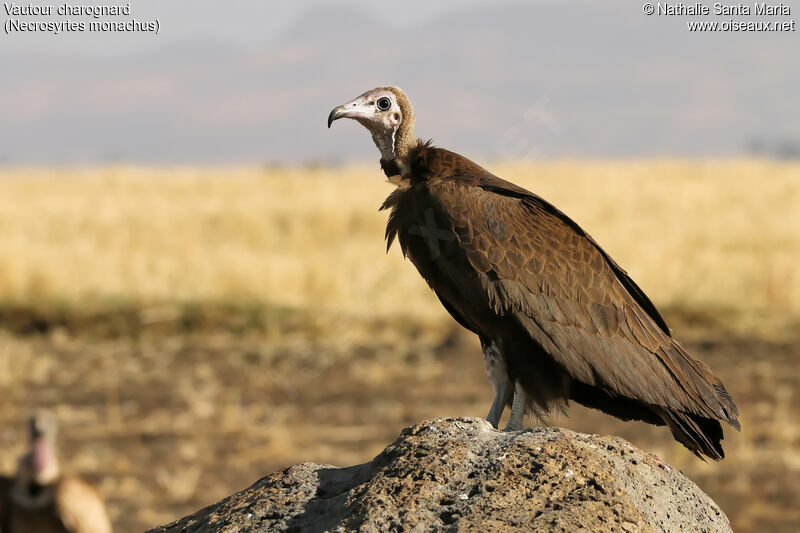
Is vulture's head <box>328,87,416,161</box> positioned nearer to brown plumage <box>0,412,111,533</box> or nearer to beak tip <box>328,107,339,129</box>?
beak tip <box>328,107,339,129</box>

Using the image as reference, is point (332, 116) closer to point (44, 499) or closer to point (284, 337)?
point (44, 499)

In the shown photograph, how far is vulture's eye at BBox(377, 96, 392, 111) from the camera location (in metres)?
5.43

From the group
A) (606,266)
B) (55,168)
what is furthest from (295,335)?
(55,168)

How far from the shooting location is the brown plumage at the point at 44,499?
650 cm

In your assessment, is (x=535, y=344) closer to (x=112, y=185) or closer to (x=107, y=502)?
(x=107, y=502)

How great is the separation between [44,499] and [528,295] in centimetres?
323

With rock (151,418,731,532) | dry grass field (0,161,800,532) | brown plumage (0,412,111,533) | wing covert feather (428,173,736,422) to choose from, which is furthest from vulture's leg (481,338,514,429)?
dry grass field (0,161,800,532)

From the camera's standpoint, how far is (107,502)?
10.5 m

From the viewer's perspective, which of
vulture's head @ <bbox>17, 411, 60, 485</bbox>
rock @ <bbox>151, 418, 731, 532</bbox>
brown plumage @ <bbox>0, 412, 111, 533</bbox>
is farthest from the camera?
vulture's head @ <bbox>17, 411, 60, 485</bbox>

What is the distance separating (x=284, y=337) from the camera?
55.5 ft

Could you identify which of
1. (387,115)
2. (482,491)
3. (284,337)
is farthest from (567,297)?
(284,337)

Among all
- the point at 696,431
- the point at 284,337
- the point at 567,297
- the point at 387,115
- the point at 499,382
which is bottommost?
the point at 284,337

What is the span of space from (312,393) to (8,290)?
6.09m

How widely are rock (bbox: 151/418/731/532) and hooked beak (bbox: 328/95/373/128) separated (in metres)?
1.83
